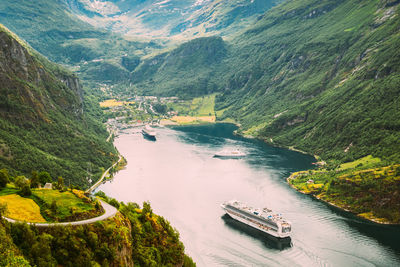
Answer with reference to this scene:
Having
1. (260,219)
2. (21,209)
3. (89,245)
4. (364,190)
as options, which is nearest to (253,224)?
(260,219)

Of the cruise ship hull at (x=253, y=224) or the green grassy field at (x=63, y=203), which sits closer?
the green grassy field at (x=63, y=203)

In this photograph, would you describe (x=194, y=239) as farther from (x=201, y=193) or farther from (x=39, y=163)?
(x=39, y=163)

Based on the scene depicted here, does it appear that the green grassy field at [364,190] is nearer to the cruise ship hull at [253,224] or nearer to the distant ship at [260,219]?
the distant ship at [260,219]

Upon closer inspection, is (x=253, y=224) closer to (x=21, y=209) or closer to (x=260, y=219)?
(x=260, y=219)

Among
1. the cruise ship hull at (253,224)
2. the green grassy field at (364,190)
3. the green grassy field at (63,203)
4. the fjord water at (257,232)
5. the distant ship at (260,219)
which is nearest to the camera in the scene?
the green grassy field at (63,203)

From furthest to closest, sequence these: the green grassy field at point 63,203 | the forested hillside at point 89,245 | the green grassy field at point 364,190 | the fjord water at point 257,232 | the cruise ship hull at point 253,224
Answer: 1. the green grassy field at point 364,190
2. the cruise ship hull at point 253,224
3. the fjord water at point 257,232
4. the green grassy field at point 63,203
5. the forested hillside at point 89,245

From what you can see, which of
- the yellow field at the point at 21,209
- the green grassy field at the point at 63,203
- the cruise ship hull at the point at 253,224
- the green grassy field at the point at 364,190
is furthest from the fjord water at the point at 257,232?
the yellow field at the point at 21,209

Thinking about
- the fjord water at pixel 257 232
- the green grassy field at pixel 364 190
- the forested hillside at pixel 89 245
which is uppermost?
the forested hillside at pixel 89 245

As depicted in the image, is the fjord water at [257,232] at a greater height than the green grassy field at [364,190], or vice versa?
the green grassy field at [364,190]
